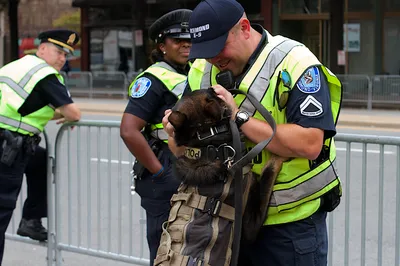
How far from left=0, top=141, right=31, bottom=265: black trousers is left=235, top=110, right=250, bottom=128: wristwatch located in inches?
105

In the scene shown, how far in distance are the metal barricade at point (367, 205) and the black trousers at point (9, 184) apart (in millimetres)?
2182

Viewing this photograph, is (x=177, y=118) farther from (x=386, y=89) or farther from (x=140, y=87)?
(x=386, y=89)

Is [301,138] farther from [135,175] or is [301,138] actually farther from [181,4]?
[181,4]

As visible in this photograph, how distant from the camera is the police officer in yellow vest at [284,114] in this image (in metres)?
2.62

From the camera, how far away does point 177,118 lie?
2.67 metres

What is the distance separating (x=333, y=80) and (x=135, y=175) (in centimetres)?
169

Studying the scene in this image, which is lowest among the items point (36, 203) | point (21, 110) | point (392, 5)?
point (36, 203)

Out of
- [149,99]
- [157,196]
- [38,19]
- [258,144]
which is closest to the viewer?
[258,144]

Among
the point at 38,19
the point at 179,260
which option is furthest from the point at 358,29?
the point at 179,260

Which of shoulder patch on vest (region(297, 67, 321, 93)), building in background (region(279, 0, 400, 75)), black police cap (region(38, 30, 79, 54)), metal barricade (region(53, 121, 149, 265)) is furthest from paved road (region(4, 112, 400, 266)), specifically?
building in background (region(279, 0, 400, 75))

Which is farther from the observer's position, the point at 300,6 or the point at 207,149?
the point at 300,6

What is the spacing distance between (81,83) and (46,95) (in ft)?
68.1

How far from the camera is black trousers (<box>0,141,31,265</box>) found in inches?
191

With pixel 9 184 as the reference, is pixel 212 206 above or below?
above
